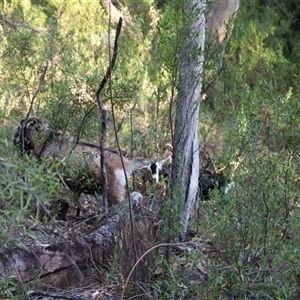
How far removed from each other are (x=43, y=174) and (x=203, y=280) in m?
2.76

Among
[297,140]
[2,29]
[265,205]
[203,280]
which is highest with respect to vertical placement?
[2,29]

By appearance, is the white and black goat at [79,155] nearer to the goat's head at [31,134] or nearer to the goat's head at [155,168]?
the goat's head at [31,134]

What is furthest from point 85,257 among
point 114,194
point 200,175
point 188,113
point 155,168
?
point 200,175

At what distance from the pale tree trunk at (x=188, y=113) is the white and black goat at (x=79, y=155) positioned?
68 centimetres

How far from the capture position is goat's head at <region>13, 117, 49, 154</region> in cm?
663

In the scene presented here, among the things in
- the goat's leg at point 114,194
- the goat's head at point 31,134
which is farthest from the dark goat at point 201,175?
the goat's head at point 31,134

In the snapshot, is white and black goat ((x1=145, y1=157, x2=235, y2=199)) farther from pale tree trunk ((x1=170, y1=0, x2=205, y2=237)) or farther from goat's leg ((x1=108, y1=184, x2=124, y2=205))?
goat's leg ((x1=108, y1=184, x2=124, y2=205))

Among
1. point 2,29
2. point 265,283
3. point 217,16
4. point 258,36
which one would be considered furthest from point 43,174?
point 258,36

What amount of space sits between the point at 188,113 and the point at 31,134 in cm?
159

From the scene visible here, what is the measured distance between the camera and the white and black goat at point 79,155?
623cm

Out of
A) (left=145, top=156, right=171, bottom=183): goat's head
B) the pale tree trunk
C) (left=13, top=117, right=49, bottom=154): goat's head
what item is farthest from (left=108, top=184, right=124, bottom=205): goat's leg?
(left=13, top=117, right=49, bottom=154): goat's head

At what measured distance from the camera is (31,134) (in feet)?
22.4

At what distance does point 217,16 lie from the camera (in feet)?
42.7

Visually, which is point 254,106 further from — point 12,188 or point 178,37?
point 12,188
